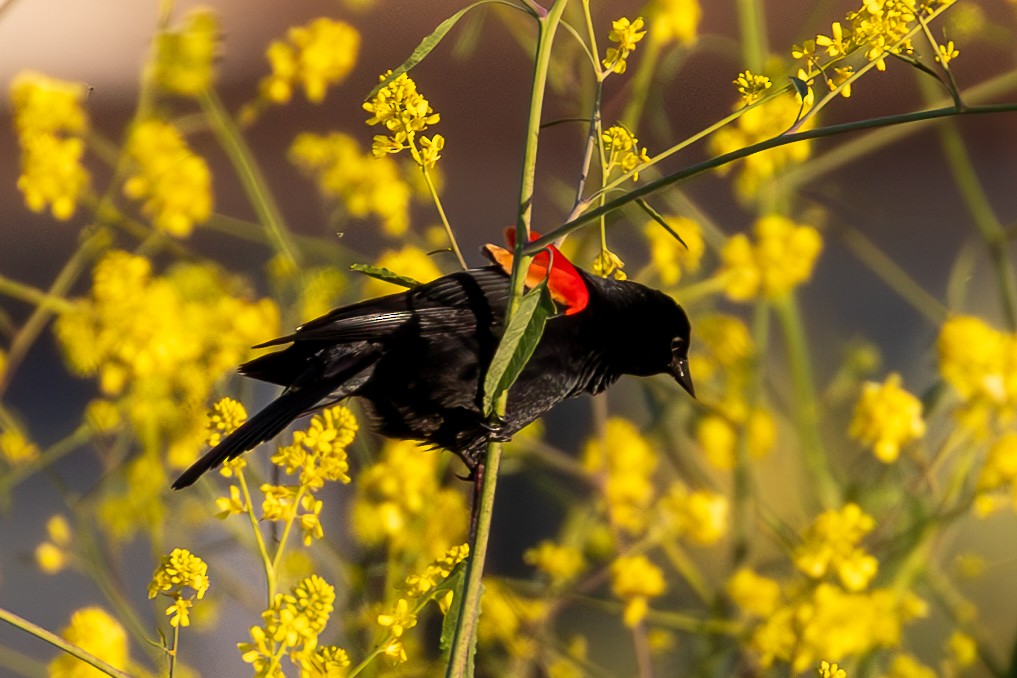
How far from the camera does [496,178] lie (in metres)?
1.44

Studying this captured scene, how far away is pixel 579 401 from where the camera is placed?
1.52 metres

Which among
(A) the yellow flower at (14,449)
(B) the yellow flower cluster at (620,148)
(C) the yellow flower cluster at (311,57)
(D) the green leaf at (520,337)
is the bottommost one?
(D) the green leaf at (520,337)

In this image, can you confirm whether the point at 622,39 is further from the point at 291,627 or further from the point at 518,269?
the point at 291,627

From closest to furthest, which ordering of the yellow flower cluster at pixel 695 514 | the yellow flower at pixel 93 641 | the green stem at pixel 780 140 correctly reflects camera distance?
the green stem at pixel 780 140 → the yellow flower at pixel 93 641 → the yellow flower cluster at pixel 695 514

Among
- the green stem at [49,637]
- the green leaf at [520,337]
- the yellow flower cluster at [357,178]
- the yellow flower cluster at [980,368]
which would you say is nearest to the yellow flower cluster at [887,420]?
the yellow flower cluster at [980,368]

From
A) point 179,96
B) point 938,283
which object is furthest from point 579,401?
point 179,96

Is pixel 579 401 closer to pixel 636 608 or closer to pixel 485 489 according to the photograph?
pixel 636 608

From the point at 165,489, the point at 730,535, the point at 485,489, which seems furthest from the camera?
the point at 730,535

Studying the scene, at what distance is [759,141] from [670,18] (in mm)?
201

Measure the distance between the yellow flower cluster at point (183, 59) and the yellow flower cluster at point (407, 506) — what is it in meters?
0.50

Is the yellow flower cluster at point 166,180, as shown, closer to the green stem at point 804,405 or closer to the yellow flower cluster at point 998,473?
the green stem at point 804,405

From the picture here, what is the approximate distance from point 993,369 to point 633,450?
47 cm

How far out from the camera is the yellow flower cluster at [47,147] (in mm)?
1274

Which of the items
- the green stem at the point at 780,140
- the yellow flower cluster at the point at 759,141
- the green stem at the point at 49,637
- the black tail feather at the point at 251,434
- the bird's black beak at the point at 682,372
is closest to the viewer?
the green stem at the point at 780,140
